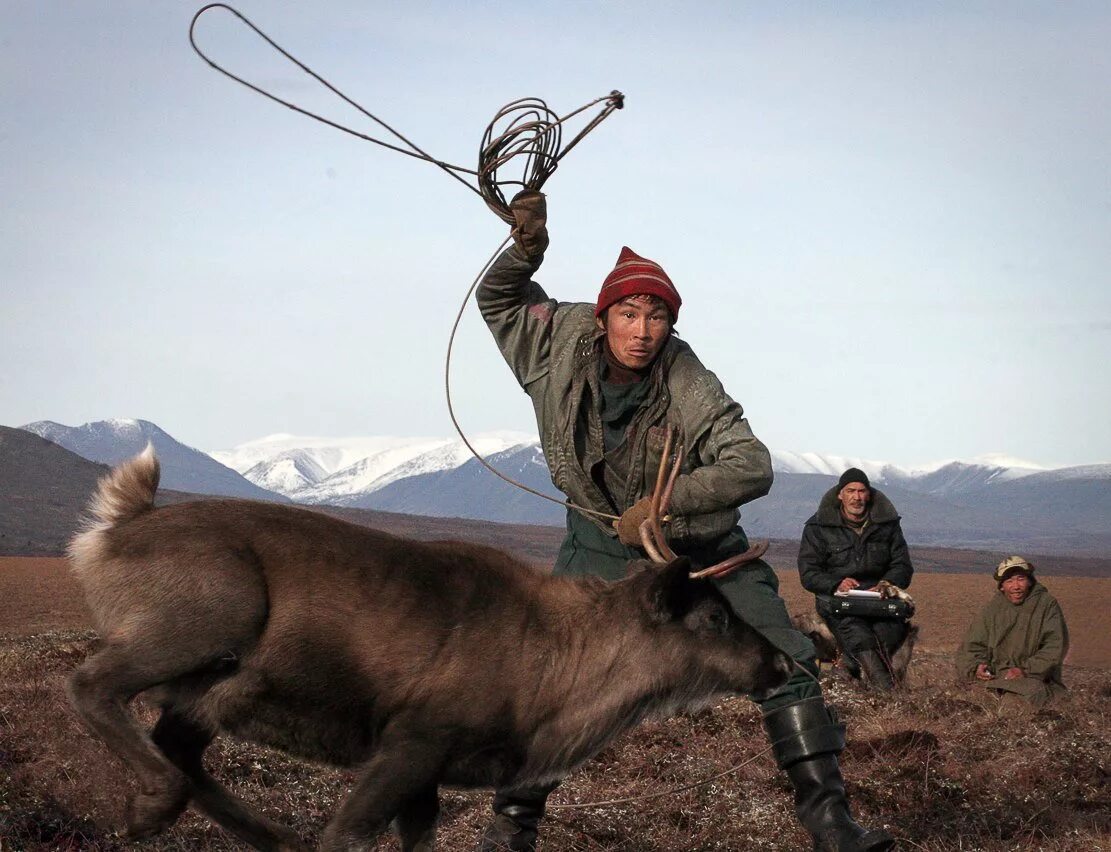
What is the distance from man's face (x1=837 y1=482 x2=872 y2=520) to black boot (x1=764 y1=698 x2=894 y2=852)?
765 centimetres

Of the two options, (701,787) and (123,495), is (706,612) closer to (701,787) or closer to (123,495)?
(701,787)

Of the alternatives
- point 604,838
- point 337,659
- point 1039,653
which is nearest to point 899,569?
point 1039,653

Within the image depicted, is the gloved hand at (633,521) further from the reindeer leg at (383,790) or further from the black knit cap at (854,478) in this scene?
the black knit cap at (854,478)

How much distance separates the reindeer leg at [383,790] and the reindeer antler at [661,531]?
153cm

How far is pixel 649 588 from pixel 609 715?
2.11 ft

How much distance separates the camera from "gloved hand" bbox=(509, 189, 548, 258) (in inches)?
266

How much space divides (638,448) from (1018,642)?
27.9ft

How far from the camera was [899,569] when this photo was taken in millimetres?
14391

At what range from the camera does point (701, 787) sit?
8961 mm

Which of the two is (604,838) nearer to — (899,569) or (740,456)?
(740,456)

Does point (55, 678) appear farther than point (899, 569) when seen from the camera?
No

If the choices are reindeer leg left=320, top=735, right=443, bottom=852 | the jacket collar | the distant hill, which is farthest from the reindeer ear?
the distant hill

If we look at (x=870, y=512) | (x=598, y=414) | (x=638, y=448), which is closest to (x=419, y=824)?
(x=638, y=448)

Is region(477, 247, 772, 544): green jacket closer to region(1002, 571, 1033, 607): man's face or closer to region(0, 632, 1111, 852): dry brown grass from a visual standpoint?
region(0, 632, 1111, 852): dry brown grass
